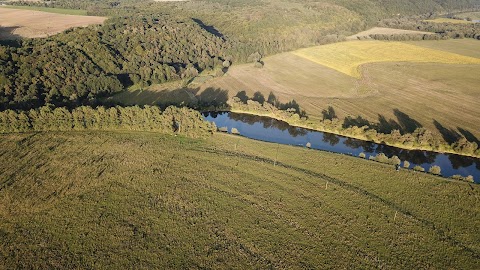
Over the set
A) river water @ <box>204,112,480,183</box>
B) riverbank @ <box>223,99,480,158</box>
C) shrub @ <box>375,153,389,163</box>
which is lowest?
river water @ <box>204,112,480,183</box>

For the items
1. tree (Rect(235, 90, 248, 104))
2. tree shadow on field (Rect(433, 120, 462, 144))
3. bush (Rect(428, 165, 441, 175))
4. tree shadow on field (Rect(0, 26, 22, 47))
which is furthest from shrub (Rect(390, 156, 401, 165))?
tree shadow on field (Rect(0, 26, 22, 47))

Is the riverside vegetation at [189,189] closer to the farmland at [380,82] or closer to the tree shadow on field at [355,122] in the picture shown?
the tree shadow on field at [355,122]

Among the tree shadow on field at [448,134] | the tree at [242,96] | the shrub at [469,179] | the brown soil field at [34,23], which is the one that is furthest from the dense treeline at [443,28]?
the brown soil field at [34,23]

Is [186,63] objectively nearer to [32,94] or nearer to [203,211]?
[32,94]

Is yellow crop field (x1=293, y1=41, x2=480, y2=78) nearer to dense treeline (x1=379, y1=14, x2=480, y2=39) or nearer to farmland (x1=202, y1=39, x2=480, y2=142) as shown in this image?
farmland (x1=202, y1=39, x2=480, y2=142)

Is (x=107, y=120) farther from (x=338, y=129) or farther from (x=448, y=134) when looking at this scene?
(x=448, y=134)

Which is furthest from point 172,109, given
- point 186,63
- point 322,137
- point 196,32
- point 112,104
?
point 196,32
